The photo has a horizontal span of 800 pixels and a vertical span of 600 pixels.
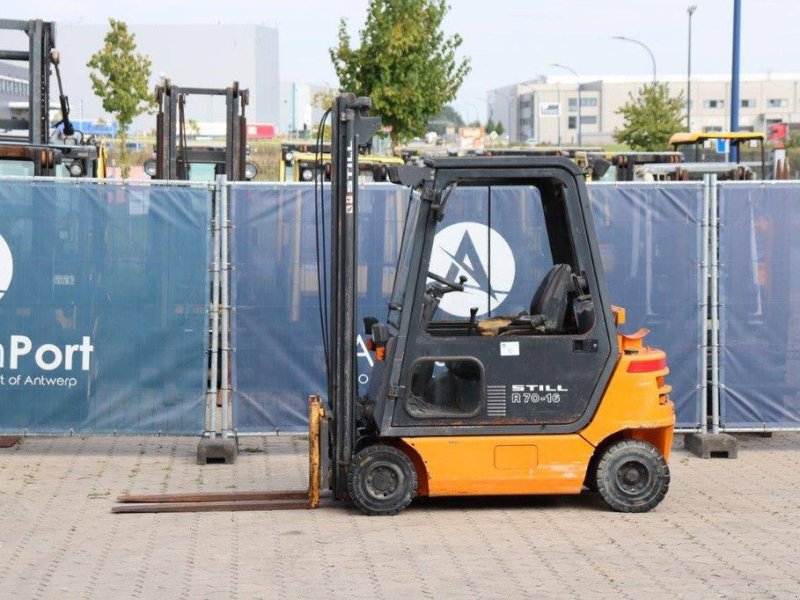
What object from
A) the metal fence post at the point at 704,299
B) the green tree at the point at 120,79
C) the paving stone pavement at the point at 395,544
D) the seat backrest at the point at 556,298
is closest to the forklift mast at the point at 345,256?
the paving stone pavement at the point at 395,544

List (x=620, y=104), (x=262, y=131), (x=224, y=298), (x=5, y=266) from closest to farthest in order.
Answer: (x=5, y=266), (x=224, y=298), (x=262, y=131), (x=620, y=104)

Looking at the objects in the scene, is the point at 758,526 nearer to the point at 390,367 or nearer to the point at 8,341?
the point at 390,367

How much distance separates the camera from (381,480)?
9.26m

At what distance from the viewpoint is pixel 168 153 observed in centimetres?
1844

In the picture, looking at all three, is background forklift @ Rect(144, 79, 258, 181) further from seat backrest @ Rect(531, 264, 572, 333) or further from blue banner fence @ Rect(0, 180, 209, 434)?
seat backrest @ Rect(531, 264, 572, 333)

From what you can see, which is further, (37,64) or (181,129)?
(181,129)

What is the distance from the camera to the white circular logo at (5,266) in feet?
36.9

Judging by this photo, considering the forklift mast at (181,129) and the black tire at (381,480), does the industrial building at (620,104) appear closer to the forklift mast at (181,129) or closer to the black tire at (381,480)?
the forklift mast at (181,129)

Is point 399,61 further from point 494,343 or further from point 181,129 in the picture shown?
point 494,343

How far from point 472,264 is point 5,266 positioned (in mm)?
3810

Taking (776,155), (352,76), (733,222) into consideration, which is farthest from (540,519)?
(352,76)

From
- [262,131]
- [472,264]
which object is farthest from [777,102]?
[472,264]

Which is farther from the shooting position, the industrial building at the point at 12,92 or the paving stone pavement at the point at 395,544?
the industrial building at the point at 12,92

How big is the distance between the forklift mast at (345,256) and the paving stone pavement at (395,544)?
0.57 m
